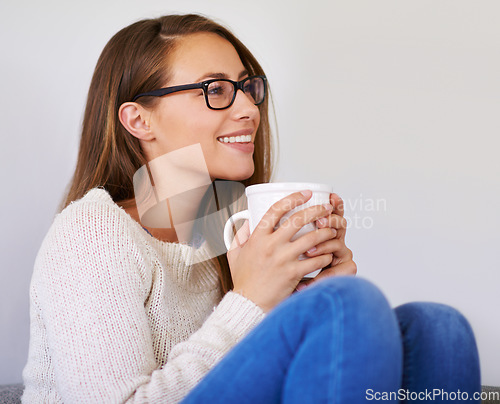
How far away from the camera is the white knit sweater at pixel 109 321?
0.93 m

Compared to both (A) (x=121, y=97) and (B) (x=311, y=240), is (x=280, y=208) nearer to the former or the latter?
(B) (x=311, y=240)

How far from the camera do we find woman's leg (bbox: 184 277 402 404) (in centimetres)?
71

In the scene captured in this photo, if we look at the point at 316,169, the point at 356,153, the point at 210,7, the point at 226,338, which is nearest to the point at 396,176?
the point at 356,153

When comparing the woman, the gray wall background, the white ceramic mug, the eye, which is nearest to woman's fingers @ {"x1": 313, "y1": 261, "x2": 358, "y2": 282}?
the woman

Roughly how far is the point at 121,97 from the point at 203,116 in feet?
0.77

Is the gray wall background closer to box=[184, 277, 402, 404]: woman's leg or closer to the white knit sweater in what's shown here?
the white knit sweater

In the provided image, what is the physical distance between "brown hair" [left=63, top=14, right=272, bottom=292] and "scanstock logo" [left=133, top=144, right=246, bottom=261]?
36 mm

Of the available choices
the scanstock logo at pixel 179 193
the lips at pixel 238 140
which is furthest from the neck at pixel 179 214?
the lips at pixel 238 140

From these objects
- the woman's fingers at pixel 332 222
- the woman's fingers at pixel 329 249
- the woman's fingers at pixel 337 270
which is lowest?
the woman's fingers at pixel 337 270

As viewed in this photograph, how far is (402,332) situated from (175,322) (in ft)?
1.71

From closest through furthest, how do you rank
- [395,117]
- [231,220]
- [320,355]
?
1. [320,355]
2. [231,220]
3. [395,117]

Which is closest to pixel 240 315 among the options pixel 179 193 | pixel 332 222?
pixel 332 222

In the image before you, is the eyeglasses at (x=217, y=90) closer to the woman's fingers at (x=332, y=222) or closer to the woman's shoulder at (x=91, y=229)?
the woman's shoulder at (x=91, y=229)

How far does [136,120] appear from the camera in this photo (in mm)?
1381
